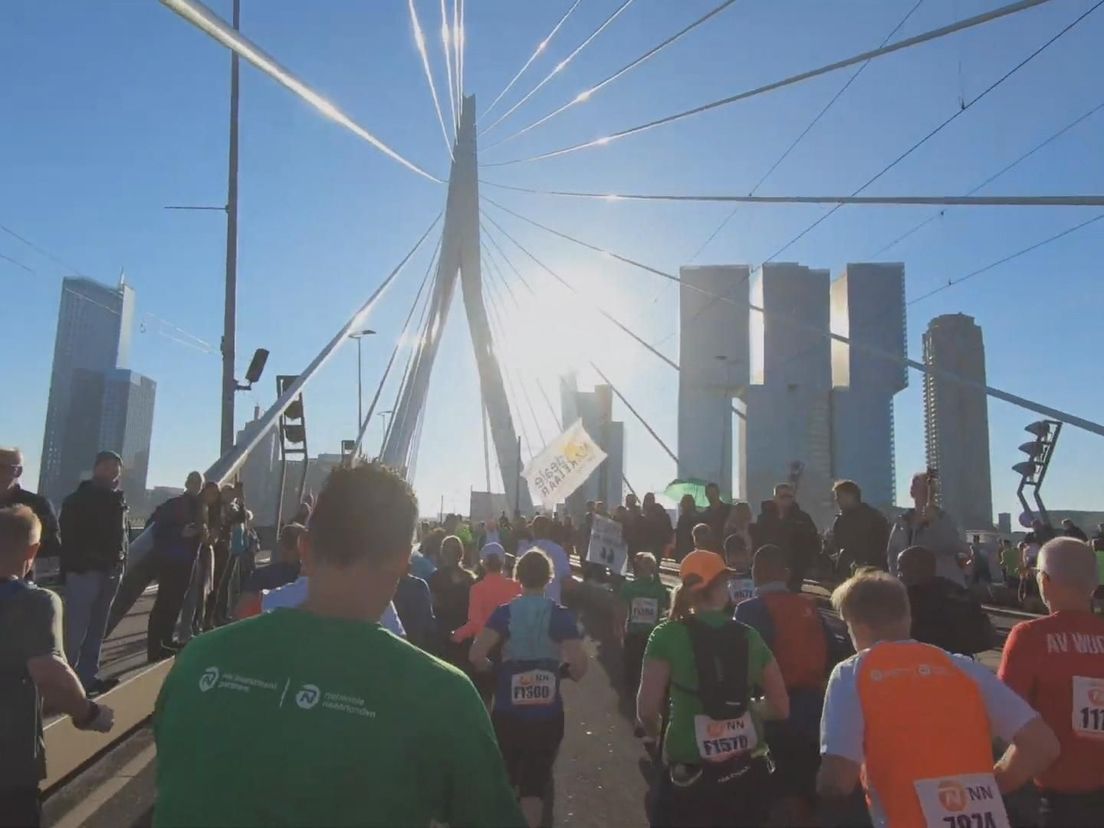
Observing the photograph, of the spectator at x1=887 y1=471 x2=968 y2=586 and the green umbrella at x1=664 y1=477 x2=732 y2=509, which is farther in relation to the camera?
the green umbrella at x1=664 y1=477 x2=732 y2=509

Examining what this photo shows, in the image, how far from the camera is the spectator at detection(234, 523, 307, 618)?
5184mm

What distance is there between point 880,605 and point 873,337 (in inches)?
2690

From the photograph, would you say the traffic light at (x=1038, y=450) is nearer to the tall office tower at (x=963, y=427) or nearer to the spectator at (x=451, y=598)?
the spectator at (x=451, y=598)

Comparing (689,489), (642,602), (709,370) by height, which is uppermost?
(709,370)

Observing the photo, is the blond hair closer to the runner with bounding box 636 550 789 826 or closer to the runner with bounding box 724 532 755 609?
the runner with bounding box 636 550 789 826

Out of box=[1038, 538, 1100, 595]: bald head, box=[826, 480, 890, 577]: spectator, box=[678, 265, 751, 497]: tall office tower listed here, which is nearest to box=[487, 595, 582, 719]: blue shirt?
box=[1038, 538, 1100, 595]: bald head

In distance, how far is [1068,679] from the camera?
328 centimetres

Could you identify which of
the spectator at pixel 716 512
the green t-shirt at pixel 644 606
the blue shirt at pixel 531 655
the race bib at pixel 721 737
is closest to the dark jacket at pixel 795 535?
the green t-shirt at pixel 644 606

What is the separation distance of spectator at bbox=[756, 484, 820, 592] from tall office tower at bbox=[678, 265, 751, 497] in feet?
141

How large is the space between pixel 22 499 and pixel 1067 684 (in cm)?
675

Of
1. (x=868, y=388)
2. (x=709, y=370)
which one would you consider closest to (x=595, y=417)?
(x=709, y=370)

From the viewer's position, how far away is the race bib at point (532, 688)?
481cm

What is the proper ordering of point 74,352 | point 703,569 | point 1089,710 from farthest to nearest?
1. point 74,352
2. point 703,569
3. point 1089,710

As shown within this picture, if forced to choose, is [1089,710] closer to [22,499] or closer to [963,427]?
[22,499]
